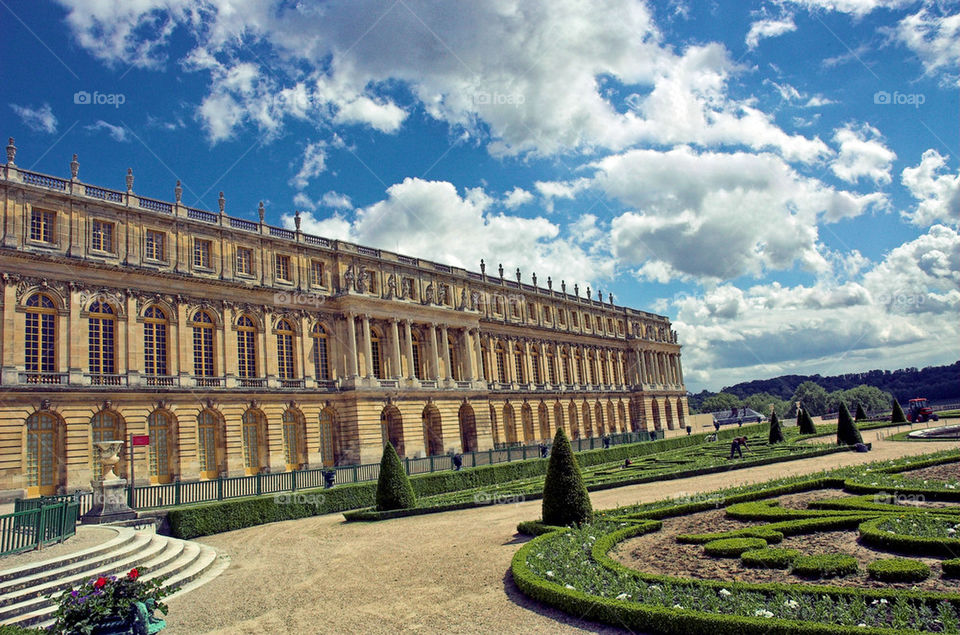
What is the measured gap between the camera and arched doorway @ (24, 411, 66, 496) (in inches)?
1122

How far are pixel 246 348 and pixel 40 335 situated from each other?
1056 centimetres

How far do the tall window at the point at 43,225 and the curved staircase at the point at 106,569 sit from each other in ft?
65.9

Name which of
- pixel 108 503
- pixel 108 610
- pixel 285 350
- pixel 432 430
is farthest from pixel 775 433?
pixel 108 610

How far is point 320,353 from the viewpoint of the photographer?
138ft

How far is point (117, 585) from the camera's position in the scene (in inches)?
346

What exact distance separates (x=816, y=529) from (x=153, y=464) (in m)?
30.8

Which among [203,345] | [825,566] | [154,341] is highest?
[154,341]

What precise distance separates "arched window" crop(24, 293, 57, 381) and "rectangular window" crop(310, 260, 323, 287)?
15234mm

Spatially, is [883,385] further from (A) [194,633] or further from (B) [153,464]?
(A) [194,633]

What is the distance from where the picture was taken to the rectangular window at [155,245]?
3438cm

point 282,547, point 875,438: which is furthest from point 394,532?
point 875,438

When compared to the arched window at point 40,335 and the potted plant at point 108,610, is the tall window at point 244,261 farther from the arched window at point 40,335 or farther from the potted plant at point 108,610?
the potted plant at point 108,610

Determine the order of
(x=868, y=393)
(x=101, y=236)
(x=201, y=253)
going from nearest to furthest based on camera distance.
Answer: (x=101, y=236)
(x=201, y=253)
(x=868, y=393)

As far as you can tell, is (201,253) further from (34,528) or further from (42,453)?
(34,528)
